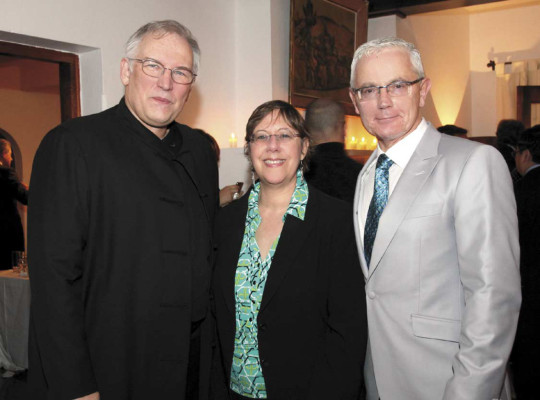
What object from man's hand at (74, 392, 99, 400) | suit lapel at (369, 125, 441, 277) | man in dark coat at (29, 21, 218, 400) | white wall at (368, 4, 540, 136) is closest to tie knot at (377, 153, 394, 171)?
suit lapel at (369, 125, 441, 277)

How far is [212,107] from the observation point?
5.34 m

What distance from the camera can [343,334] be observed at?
1.99 m

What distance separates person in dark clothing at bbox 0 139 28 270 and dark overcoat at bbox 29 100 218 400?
353cm

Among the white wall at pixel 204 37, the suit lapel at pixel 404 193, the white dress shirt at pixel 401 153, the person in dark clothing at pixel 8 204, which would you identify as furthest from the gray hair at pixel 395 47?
the person in dark clothing at pixel 8 204

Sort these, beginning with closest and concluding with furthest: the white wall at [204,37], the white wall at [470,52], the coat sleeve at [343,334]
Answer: the coat sleeve at [343,334], the white wall at [204,37], the white wall at [470,52]

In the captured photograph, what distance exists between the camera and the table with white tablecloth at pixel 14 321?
14.2ft

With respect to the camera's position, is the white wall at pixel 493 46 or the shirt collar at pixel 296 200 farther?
the white wall at pixel 493 46

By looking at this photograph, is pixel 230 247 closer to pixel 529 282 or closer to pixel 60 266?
pixel 60 266

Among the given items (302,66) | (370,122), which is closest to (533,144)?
(370,122)

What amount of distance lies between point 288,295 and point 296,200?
0.40 metres

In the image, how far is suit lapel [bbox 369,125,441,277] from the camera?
5.66 feet

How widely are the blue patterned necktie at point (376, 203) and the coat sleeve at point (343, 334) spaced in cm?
14

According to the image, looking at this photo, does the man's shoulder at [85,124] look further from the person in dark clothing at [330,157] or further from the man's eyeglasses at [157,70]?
the person in dark clothing at [330,157]

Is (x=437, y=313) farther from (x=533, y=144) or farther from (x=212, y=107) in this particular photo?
(x=212, y=107)
